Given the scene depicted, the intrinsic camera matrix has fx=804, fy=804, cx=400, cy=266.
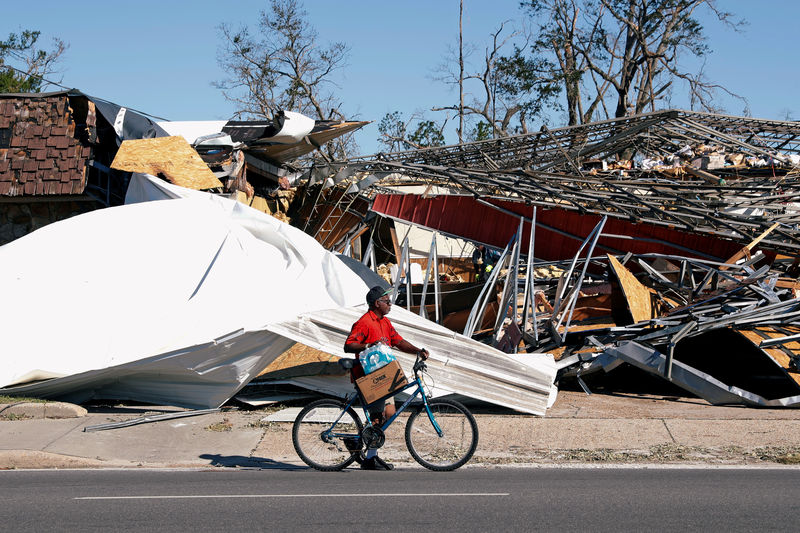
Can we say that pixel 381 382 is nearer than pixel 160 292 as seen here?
Yes

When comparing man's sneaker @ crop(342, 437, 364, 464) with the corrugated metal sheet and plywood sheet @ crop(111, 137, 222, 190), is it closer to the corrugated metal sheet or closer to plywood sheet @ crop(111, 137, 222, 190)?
plywood sheet @ crop(111, 137, 222, 190)

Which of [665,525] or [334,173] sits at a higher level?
[334,173]

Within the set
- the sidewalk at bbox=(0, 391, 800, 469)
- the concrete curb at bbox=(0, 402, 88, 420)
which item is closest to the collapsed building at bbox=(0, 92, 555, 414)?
the concrete curb at bbox=(0, 402, 88, 420)

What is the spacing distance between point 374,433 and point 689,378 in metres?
5.59

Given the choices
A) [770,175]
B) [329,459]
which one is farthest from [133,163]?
[770,175]

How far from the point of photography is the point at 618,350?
450 inches

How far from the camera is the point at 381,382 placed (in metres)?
7.46

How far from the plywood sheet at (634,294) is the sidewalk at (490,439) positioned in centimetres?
225

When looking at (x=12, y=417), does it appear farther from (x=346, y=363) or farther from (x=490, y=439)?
(x=490, y=439)

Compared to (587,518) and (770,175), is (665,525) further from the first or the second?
(770,175)

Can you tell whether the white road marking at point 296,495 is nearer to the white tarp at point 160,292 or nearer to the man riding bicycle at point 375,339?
the man riding bicycle at point 375,339

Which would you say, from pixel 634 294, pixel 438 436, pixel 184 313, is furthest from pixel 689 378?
pixel 184 313

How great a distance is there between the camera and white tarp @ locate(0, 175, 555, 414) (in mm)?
10164

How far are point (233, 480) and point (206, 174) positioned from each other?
8.38 meters
